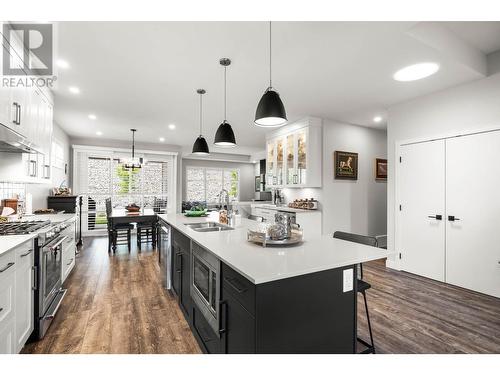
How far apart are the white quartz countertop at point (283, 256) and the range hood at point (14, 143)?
1.87 meters

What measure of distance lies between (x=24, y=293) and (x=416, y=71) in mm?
4333

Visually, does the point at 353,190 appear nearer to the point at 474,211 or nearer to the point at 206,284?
the point at 474,211

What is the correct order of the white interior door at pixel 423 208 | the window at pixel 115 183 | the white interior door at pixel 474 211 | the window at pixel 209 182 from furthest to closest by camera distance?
the window at pixel 209 182, the window at pixel 115 183, the white interior door at pixel 423 208, the white interior door at pixel 474 211

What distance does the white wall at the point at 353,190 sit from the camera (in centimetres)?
499

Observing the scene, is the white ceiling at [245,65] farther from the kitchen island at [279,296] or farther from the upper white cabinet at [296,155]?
the kitchen island at [279,296]

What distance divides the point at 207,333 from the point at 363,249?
1277 millimetres

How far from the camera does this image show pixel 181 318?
2.55 m

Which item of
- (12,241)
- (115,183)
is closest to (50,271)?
(12,241)

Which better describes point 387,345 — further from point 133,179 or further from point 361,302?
point 133,179

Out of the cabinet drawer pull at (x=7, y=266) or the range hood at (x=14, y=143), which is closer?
the cabinet drawer pull at (x=7, y=266)

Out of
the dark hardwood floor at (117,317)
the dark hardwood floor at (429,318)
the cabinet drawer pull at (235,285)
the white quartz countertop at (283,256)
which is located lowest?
the dark hardwood floor at (117,317)

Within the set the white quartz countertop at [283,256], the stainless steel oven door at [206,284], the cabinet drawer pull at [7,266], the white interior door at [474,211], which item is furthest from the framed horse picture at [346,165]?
the cabinet drawer pull at [7,266]

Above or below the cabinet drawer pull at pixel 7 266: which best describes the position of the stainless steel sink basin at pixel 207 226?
above

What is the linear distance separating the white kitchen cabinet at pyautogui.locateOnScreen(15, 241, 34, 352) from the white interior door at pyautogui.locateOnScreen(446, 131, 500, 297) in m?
4.64
